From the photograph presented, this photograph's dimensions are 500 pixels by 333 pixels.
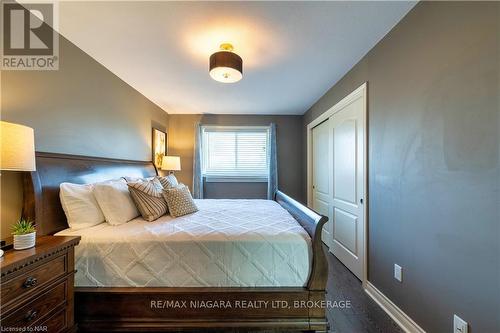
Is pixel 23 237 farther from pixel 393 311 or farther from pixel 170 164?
pixel 170 164

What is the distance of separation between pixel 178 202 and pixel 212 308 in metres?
0.97

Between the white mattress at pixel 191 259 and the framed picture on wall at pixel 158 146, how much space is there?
2.37 metres

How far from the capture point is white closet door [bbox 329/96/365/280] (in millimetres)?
2359

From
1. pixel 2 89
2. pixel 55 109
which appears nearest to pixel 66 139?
pixel 55 109

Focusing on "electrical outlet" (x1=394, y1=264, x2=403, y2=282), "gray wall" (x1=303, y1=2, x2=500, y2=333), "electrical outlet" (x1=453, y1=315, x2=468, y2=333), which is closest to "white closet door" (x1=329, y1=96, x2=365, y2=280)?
"gray wall" (x1=303, y1=2, x2=500, y2=333)

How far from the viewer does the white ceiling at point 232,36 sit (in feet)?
5.31

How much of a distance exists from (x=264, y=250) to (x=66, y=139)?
1.98 m

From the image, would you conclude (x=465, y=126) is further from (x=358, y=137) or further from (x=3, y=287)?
(x=3, y=287)

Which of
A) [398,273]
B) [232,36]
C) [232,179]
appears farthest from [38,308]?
[232,179]

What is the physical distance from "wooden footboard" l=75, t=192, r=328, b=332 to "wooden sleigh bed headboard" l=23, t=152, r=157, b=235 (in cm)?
57

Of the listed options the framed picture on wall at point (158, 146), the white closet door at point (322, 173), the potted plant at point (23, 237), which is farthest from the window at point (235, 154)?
the potted plant at point (23, 237)

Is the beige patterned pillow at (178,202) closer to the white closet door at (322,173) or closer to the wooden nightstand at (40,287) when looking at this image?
the wooden nightstand at (40,287)

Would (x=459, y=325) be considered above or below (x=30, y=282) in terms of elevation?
below

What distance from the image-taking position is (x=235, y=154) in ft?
15.3
